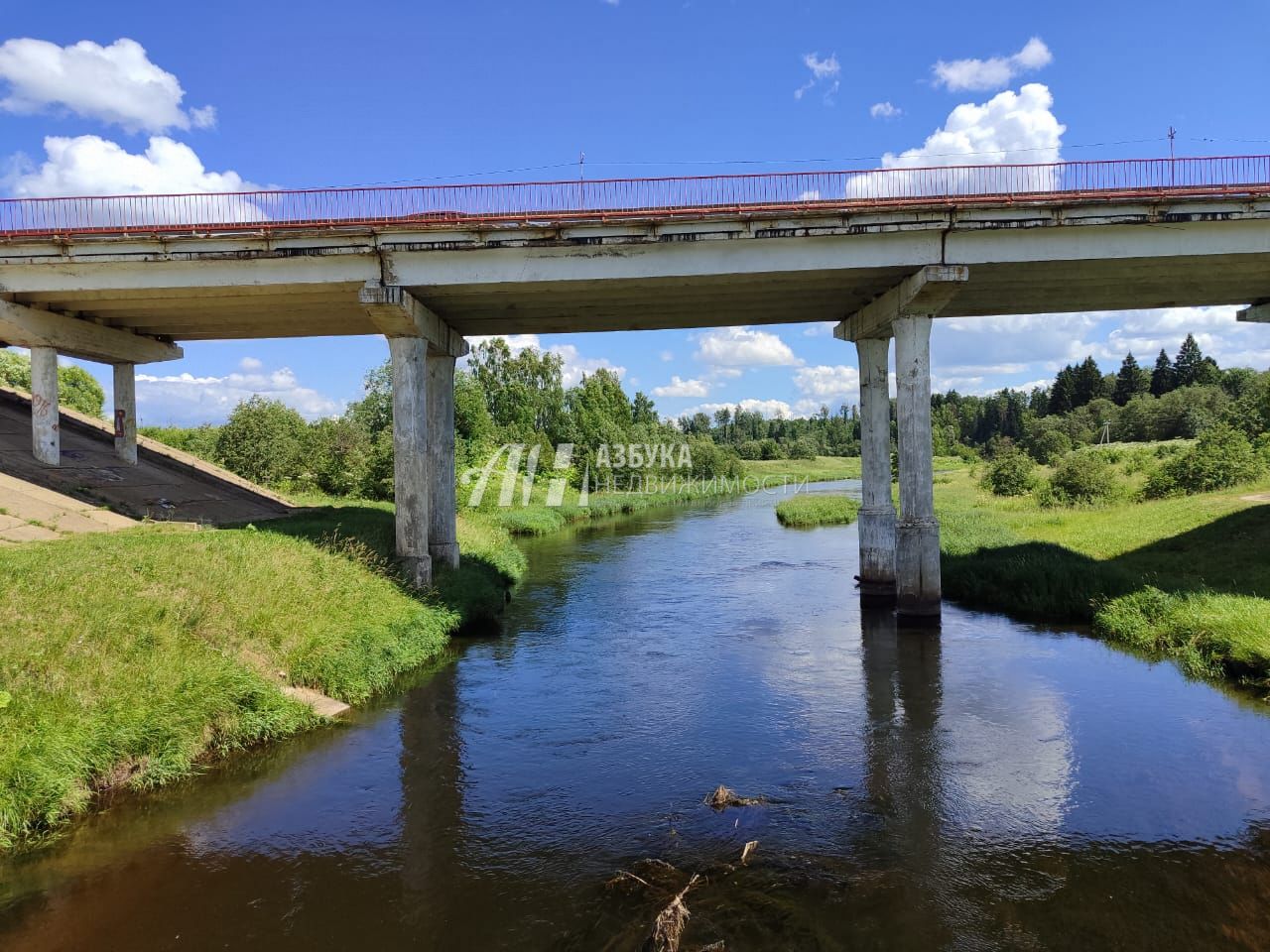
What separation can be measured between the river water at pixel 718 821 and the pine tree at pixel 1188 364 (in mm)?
100145

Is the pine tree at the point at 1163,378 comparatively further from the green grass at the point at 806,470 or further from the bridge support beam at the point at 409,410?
the bridge support beam at the point at 409,410

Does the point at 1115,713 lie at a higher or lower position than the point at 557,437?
lower

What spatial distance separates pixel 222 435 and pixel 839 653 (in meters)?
38.9

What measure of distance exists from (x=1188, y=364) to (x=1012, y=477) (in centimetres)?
7273

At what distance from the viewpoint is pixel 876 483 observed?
69.9 ft

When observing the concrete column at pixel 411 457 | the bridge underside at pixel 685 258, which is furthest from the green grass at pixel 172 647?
the bridge underside at pixel 685 258

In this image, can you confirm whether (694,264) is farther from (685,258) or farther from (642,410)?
(642,410)

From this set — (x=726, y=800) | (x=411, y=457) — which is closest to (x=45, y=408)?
(x=411, y=457)

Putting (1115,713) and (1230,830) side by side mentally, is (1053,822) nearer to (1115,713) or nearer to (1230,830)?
(1230,830)

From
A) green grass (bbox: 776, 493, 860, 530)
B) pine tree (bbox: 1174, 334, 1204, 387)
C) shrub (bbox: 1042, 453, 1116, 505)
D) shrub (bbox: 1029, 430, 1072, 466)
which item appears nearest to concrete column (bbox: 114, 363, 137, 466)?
green grass (bbox: 776, 493, 860, 530)

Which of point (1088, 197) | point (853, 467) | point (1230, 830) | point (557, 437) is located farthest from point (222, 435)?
point (853, 467)

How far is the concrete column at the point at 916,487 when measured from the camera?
18.1 m

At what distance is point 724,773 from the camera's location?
10.4m

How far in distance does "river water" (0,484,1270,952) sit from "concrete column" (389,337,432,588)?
169 inches
